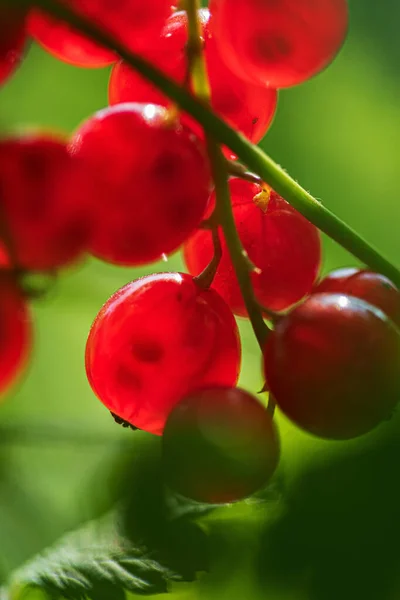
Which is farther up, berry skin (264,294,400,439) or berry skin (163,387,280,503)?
berry skin (264,294,400,439)

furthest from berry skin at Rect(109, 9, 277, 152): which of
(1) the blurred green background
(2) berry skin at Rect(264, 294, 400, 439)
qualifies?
(1) the blurred green background

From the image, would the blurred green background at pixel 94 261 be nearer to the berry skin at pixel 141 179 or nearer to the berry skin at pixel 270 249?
the berry skin at pixel 270 249

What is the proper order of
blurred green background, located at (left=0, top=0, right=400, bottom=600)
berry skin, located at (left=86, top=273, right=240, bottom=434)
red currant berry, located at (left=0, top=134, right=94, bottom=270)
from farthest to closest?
blurred green background, located at (left=0, top=0, right=400, bottom=600)
berry skin, located at (left=86, top=273, right=240, bottom=434)
red currant berry, located at (left=0, top=134, right=94, bottom=270)

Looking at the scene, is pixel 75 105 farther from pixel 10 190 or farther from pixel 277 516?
pixel 10 190

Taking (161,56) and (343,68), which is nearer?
(161,56)

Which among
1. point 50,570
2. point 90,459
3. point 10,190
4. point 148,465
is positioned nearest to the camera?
point 10,190

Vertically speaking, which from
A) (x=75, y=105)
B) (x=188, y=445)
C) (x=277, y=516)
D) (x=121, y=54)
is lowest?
(x=75, y=105)

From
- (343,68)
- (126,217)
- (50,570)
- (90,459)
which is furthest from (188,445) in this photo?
(343,68)

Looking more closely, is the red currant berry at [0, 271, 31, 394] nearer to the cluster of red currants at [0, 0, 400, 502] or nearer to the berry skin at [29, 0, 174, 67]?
the cluster of red currants at [0, 0, 400, 502]
